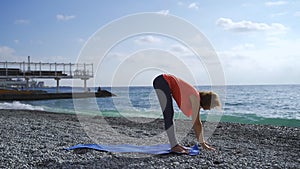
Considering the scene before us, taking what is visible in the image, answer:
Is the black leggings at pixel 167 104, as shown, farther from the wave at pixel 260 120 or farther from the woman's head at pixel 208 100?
the wave at pixel 260 120

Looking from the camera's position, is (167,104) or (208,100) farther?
(208,100)

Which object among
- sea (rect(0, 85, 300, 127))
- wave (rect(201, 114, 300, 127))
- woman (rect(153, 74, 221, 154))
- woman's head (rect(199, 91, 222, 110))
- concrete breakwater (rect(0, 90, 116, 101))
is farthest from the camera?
concrete breakwater (rect(0, 90, 116, 101))

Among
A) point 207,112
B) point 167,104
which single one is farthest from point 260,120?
point 167,104

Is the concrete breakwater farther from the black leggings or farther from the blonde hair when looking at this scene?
the blonde hair

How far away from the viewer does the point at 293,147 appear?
316 inches

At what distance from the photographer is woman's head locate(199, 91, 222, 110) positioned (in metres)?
5.94

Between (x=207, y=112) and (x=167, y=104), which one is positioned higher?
(x=167, y=104)

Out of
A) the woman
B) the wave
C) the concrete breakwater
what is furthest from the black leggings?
the concrete breakwater

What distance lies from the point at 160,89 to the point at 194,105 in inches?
26.7

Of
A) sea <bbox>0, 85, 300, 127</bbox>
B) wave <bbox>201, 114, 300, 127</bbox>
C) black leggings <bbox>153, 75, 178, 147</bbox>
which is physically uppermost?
black leggings <bbox>153, 75, 178, 147</bbox>

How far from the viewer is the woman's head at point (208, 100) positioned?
594cm

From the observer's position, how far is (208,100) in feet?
19.6

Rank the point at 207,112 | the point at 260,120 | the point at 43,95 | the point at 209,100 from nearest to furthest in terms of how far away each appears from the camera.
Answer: the point at 209,100 < the point at 260,120 < the point at 207,112 < the point at 43,95

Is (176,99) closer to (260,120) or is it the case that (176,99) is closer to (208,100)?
(208,100)
